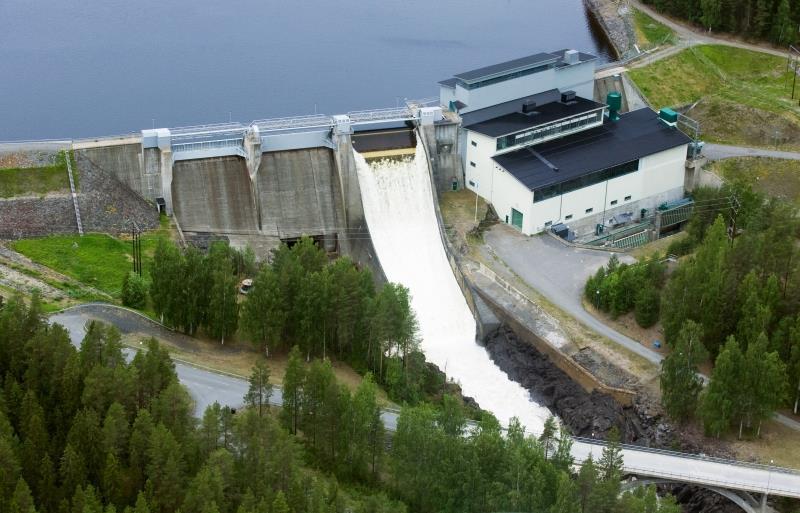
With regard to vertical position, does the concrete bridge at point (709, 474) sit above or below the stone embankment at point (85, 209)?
below

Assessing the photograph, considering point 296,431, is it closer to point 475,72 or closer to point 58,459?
point 58,459

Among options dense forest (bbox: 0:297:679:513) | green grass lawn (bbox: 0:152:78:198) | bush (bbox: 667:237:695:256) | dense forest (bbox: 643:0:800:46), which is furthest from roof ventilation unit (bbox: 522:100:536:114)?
dense forest (bbox: 0:297:679:513)

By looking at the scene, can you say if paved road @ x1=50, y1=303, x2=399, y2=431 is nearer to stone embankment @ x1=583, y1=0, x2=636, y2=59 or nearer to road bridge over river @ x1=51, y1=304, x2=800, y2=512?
road bridge over river @ x1=51, y1=304, x2=800, y2=512

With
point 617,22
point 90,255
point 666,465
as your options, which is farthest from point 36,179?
point 617,22

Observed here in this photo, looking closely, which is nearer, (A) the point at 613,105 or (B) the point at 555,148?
(B) the point at 555,148

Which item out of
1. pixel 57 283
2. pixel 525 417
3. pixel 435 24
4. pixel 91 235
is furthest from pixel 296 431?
pixel 435 24

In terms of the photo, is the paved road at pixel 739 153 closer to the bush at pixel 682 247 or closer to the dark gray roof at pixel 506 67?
the dark gray roof at pixel 506 67

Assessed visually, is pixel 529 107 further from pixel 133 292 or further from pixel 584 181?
pixel 133 292

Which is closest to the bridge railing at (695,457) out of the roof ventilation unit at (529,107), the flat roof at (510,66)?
the roof ventilation unit at (529,107)
